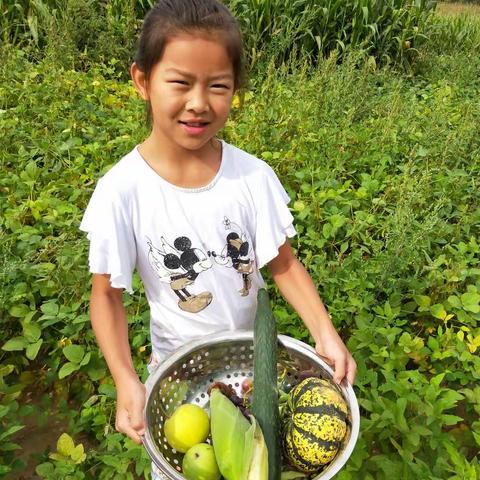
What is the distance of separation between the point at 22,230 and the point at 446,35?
691cm

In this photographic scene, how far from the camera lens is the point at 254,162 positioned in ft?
4.95

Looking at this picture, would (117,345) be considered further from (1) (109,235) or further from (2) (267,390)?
(2) (267,390)

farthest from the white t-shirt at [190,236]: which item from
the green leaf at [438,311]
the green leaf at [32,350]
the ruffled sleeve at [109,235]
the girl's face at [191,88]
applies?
the green leaf at [438,311]

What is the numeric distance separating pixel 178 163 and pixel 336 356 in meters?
0.69

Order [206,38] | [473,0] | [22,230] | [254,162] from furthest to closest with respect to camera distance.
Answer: [473,0] < [22,230] < [254,162] < [206,38]

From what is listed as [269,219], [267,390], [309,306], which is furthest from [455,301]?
[267,390]

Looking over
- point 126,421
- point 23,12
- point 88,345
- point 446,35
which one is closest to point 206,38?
point 126,421

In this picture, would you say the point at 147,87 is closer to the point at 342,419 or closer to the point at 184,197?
the point at 184,197

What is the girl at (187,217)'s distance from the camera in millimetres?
1238

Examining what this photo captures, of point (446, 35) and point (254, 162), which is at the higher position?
point (254, 162)

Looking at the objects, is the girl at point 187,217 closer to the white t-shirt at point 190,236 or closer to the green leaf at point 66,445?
the white t-shirt at point 190,236

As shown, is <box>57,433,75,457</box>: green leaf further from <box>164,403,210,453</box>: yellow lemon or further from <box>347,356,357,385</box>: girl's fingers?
<box>347,356,357,385</box>: girl's fingers

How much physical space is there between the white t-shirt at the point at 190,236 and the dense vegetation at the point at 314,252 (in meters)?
0.60

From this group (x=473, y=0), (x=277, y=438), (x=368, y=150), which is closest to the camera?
(x=277, y=438)
